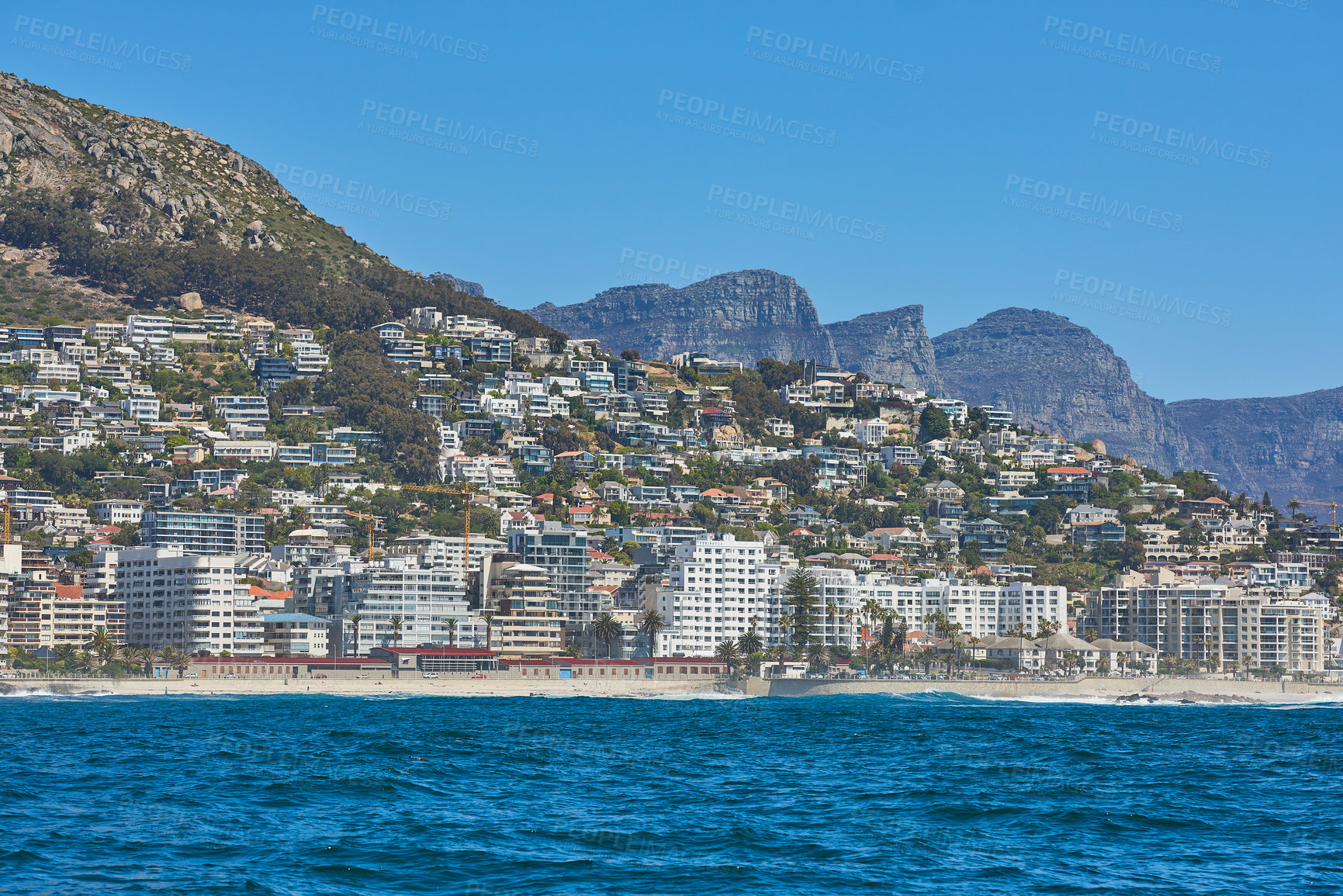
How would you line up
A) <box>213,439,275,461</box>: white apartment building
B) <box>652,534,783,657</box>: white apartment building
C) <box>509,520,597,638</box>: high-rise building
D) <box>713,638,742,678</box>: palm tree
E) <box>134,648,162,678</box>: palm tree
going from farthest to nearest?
1. <box>213,439,275,461</box>: white apartment building
2. <box>652,534,783,657</box>: white apartment building
3. <box>509,520,597,638</box>: high-rise building
4. <box>713,638,742,678</box>: palm tree
5. <box>134,648,162,678</box>: palm tree

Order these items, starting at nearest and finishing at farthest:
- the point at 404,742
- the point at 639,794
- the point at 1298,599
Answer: the point at 639,794, the point at 404,742, the point at 1298,599

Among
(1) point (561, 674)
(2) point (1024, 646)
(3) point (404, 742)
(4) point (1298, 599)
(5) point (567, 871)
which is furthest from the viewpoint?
(4) point (1298, 599)

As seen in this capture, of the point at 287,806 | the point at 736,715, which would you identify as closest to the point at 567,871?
the point at 287,806

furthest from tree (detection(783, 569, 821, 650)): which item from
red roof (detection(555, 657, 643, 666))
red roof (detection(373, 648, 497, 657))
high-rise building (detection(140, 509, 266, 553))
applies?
high-rise building (detection(140, 509, 266, 553))

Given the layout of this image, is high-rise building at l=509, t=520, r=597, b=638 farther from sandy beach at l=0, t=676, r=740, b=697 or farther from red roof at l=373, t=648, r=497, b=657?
sandy beach at l=0, t=676, r=740, b=697

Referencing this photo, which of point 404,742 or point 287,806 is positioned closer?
point 287,806

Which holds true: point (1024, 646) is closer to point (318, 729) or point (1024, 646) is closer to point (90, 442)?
point (318, 729)

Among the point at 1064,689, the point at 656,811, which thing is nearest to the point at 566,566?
the point at 1064,689
